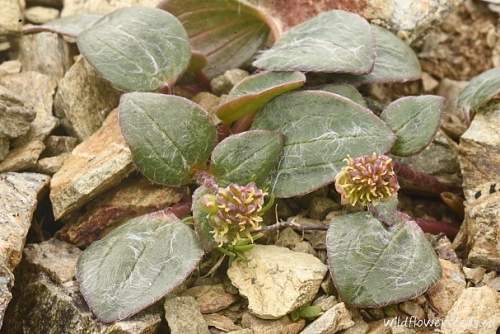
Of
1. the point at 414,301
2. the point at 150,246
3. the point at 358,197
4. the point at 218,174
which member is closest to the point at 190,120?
the point at 218,174

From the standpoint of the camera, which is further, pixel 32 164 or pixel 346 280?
pixel 32 164

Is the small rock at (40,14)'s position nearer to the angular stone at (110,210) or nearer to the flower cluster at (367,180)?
the angular stone at (110,210)

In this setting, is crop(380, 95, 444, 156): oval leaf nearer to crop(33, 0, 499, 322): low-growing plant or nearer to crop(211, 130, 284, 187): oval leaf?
crop(33, 0, 499, 322): low-growing plant

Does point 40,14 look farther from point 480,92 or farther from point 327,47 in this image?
point 480,92

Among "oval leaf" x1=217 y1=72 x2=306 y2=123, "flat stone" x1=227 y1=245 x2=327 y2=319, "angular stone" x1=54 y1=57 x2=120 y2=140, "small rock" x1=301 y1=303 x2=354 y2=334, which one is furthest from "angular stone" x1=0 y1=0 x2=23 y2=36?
"small rock" x1=301 y1=303 x2=354 y2=334

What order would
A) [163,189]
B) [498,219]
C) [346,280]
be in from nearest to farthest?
1. [346,280]
2. [498,219]
3. [163,189]

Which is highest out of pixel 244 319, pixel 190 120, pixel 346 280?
pixel 190 120

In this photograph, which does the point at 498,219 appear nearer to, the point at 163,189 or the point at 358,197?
the point at 358,197
